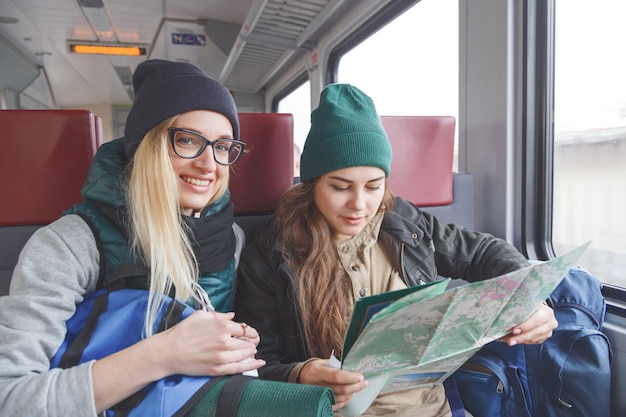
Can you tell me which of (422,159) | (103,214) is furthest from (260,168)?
(422,159)

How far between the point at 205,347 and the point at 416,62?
2760 millimetres

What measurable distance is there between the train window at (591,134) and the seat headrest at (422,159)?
52cm

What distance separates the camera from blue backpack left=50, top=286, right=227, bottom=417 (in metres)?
0.84

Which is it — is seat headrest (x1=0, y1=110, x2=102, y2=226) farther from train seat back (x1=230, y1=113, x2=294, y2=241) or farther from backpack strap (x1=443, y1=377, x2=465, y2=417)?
backpack strap (x1=443, y1=377, x2=465, y2=417)

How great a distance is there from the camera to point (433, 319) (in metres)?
0.86

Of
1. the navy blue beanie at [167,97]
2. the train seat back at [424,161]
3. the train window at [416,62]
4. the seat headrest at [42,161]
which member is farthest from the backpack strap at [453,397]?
the train window at [416,62]

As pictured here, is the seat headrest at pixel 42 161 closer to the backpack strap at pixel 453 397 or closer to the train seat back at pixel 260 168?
the train seat back at pixel 260 168

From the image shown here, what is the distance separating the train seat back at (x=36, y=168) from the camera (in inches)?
56.5

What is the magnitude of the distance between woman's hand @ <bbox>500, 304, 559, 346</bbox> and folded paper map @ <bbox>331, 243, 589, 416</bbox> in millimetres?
78

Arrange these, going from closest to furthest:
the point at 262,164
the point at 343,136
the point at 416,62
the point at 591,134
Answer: the point at 343,136 < the point at 262,164 < the point at 591,134 < the point at 416,62

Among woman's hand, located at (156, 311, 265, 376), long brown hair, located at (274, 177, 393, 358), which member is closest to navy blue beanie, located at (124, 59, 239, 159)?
long brown hair, located at (274, 177, 393, 358)

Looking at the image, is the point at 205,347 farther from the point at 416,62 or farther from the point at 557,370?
the point at 416,62

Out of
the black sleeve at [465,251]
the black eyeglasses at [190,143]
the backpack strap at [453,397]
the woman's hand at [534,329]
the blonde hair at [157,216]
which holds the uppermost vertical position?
the black eyeglasses at [190,143]

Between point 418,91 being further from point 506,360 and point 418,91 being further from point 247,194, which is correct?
point 506,360
